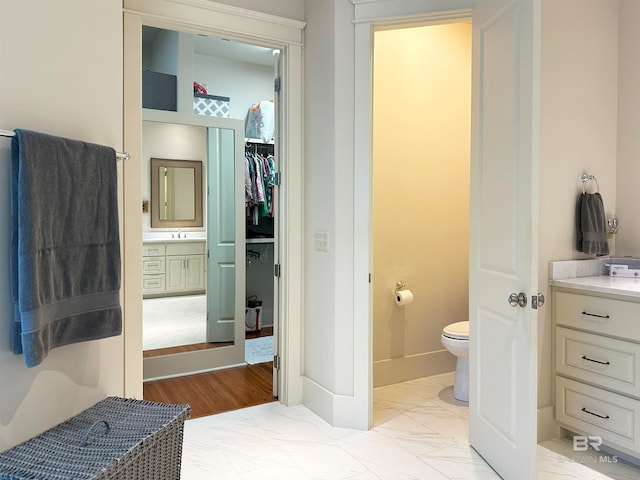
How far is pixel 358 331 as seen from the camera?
2701mm

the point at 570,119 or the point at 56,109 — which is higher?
the point at 570,119

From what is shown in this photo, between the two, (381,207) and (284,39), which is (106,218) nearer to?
(284,39)

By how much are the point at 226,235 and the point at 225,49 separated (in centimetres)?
256

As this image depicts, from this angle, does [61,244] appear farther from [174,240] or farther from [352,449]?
[174,240]

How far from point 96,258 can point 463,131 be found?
293 centimetres

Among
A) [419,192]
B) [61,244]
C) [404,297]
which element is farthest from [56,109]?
[419,192]

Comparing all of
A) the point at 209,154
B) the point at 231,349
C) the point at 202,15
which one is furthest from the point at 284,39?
the point at 231,349

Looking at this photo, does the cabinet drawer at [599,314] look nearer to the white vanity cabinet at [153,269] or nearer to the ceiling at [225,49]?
the white vanity cabinet at [153,269]

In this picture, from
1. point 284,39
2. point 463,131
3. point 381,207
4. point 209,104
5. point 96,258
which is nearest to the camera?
point 96,258

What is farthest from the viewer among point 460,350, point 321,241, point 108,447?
point 460,350

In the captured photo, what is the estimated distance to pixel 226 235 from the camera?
391 cm

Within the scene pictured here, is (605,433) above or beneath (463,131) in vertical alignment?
beneath

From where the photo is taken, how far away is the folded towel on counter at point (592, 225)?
2.57 meters

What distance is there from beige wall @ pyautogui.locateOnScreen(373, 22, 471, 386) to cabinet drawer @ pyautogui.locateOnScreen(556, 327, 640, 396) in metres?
1.19
